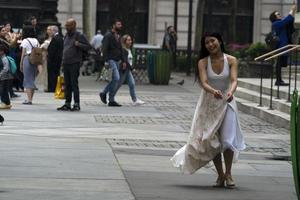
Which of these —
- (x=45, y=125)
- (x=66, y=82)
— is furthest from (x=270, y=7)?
(x=45, y=125)

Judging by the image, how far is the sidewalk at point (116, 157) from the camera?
367 inches

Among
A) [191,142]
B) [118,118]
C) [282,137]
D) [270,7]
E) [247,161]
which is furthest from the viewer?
[270,7]

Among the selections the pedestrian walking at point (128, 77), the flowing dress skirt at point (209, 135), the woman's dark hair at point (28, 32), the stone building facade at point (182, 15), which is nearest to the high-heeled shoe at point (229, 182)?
the flowing dress skirt at point (209, 135)

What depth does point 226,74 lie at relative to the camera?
32.9 feet

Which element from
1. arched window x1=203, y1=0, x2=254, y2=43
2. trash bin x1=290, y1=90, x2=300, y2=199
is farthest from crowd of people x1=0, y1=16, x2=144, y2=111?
arched window x1=203, y1=0, x2=254, y2=43

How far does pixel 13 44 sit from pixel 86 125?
7383mm

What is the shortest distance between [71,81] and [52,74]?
5.20 meters

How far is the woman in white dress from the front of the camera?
981cm

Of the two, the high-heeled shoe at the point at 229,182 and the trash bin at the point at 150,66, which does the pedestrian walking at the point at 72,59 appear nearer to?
the high-heeled shoe at the point at 229,182

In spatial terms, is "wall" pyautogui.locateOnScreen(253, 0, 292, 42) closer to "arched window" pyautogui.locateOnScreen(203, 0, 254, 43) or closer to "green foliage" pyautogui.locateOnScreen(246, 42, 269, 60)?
"arched window" pyautogui.locateOnScreen(203, 0, 254, 43)

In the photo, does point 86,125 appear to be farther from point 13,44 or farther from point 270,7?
point 270,7

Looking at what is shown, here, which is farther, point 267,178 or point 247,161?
point 247,161

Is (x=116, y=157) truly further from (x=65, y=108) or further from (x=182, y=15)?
(x=182, y=15)

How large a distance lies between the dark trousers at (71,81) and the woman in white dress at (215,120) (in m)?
8.80
